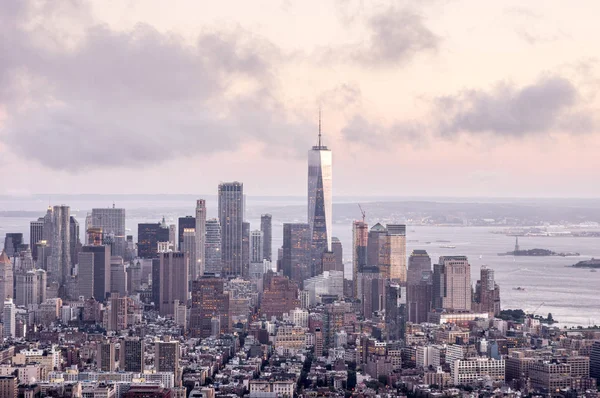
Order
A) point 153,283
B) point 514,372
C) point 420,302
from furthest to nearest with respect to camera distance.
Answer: point 153,283
point 420,302
point 514,372

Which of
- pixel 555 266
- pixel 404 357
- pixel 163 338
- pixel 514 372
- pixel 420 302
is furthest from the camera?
pixel 555 266

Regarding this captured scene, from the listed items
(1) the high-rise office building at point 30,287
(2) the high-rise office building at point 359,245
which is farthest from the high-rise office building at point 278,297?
(1) the high-rise office building at point 30,287

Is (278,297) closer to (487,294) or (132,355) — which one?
(487,294)

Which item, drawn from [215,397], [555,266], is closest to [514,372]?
[215,397]

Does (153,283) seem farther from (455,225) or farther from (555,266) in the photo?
(455,225)

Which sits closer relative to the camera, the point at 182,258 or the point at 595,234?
the point at 182,258

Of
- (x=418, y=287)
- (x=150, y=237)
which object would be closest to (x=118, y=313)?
(x=418, y=287)
